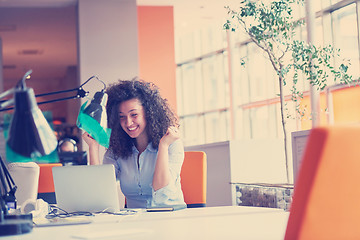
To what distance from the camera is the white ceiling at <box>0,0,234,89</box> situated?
841 cm

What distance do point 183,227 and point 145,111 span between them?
1.44 metres

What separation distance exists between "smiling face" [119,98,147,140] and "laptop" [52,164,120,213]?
700 millimetres

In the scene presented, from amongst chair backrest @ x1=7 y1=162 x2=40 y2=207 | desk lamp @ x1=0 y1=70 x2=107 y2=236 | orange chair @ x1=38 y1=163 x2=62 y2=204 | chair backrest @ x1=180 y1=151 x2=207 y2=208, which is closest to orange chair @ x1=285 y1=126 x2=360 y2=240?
desk lamp @ x1=0 y1=70 x2=107 y2=236

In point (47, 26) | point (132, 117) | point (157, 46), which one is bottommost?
point (132, 117)

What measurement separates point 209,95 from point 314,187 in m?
11.3

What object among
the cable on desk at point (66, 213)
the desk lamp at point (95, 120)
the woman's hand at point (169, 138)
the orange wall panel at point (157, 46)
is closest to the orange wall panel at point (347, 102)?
the orange wall panel at point (157, 46)

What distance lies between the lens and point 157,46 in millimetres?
8703

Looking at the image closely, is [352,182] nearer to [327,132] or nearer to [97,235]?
[327,132]

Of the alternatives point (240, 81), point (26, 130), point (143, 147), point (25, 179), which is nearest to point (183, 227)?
point (26, 130)

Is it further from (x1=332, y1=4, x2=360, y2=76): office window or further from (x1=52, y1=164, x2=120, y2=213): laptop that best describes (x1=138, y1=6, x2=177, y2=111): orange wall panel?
(x1=52, y1=164, x2=120, y2=213): laptop

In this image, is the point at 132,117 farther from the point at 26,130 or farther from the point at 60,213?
the point at 26,130

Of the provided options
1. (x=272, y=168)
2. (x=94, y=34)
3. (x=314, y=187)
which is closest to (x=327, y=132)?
(x=314, y=187)

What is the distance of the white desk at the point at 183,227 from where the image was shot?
1448 mm

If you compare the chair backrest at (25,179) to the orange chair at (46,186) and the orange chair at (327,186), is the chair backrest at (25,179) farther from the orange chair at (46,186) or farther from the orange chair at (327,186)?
the orange chair at (327,186)
